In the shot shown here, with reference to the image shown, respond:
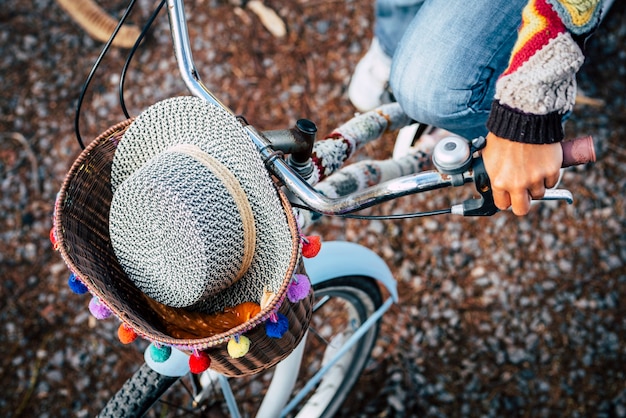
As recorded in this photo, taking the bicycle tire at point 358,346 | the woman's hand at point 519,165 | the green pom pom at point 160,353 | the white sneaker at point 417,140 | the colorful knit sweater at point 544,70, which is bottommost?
the bicycle tire at point 358,346

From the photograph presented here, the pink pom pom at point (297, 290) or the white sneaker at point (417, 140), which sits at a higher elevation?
the pink pom pom at point (297, 290)

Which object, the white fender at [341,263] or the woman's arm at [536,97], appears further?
the white fender at [341,263]

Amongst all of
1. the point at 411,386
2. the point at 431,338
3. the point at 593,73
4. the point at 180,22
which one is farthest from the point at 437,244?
the point at 180,22

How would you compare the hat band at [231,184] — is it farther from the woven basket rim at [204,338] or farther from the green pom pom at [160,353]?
the green pom pom at [160,353]

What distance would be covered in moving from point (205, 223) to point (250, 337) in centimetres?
24

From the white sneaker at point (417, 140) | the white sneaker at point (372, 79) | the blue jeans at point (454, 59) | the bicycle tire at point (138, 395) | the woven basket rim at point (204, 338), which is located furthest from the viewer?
the white sneaker at point (372, 79)

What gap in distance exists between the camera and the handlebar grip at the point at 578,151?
1049 millimetres

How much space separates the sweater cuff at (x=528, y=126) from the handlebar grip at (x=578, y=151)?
22 mm

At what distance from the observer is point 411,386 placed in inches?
84.4

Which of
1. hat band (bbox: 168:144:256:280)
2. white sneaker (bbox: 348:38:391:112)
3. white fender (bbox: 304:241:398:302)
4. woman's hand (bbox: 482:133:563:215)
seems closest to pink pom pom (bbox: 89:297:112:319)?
hat band (bbox: 168:144:256:280)

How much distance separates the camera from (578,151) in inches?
41.8

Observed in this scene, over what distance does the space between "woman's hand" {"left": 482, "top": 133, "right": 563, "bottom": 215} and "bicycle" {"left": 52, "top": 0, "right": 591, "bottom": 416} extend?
25 mm

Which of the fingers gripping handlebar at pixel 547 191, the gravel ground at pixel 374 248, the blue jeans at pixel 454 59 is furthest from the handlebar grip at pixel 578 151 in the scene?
the gravel ground at pixel 374 248

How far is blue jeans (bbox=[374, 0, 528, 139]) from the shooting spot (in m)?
1.42
